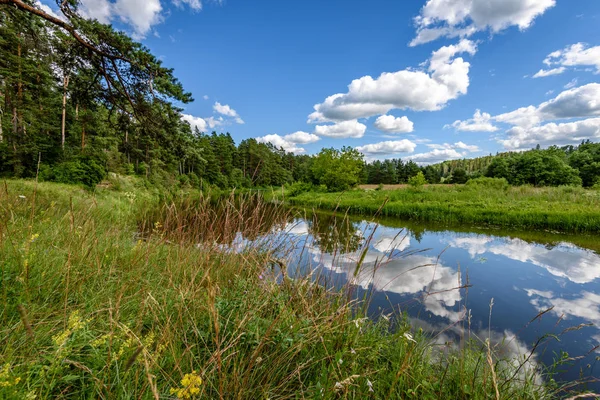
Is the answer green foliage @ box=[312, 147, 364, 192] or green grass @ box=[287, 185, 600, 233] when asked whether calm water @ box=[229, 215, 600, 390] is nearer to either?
green grass @ box=[287, 185, 600, 233]

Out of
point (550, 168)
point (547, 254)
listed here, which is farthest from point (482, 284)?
point (550, 168)

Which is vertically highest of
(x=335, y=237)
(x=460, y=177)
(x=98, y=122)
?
(x=460, y=177)

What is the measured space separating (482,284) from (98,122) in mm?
12438

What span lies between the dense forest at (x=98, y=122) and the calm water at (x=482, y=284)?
1400 mm

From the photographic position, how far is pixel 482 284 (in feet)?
18.0

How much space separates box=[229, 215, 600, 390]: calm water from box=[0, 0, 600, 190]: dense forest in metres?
1.40

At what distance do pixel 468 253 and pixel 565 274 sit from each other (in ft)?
7.24

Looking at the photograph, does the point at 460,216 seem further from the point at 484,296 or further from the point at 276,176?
the point at 276,176

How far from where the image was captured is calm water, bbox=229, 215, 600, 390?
2672 millimetres

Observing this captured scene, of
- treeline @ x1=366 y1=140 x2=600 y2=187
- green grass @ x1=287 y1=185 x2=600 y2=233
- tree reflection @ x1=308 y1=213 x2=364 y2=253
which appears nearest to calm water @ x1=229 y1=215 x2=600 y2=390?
tree reflection @ x1=308 y1=213 x2=364 y2=253

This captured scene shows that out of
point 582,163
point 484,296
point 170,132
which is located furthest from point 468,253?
point 582,163

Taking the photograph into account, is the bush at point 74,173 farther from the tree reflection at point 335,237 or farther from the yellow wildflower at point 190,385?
the yellow wildflower at point 190,385

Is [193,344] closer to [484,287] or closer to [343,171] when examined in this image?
[484,287]

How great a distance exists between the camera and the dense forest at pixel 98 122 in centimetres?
485
